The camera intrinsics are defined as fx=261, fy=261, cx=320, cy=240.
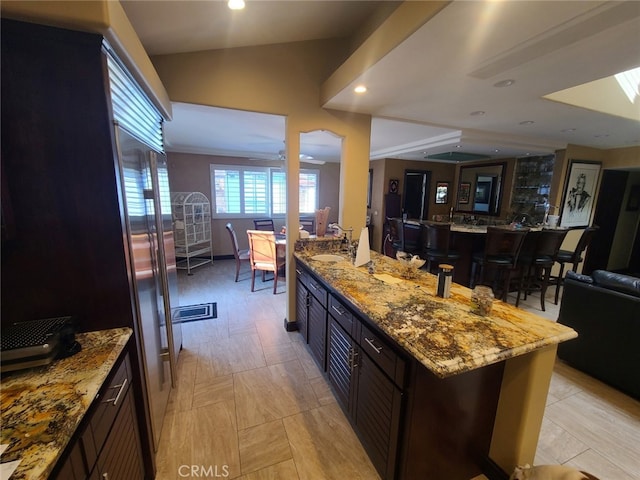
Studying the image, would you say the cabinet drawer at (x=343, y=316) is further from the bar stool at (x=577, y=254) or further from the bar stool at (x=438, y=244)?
the bar stool at (x=577, y=254)

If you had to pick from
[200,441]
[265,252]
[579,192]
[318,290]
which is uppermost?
[579,192]

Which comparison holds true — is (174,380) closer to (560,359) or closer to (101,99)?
(101,99)

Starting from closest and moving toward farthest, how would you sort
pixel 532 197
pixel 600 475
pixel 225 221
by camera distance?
pixel 600 475
pixel 532 197
pixel 225 221

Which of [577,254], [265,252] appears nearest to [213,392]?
[265,252]

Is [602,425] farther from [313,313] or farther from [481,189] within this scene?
[481,189]

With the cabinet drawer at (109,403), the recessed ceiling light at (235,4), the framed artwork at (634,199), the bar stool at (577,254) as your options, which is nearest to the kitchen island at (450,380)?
the cabinet drawer at (109,403)

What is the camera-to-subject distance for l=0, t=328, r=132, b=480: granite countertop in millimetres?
661

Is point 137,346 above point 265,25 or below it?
below

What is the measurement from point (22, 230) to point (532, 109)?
12.8 ft

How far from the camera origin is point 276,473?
4.86ft

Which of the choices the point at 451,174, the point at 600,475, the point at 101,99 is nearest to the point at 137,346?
the point at 101,99

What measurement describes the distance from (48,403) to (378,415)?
1354 millimetres

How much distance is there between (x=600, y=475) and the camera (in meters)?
1.49

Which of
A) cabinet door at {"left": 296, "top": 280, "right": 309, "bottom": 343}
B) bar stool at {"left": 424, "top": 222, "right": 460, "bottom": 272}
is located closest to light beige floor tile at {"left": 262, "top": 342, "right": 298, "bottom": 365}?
cabinet door at {"left": 296, "top": 280, "right": 309, "bottom": 343}
